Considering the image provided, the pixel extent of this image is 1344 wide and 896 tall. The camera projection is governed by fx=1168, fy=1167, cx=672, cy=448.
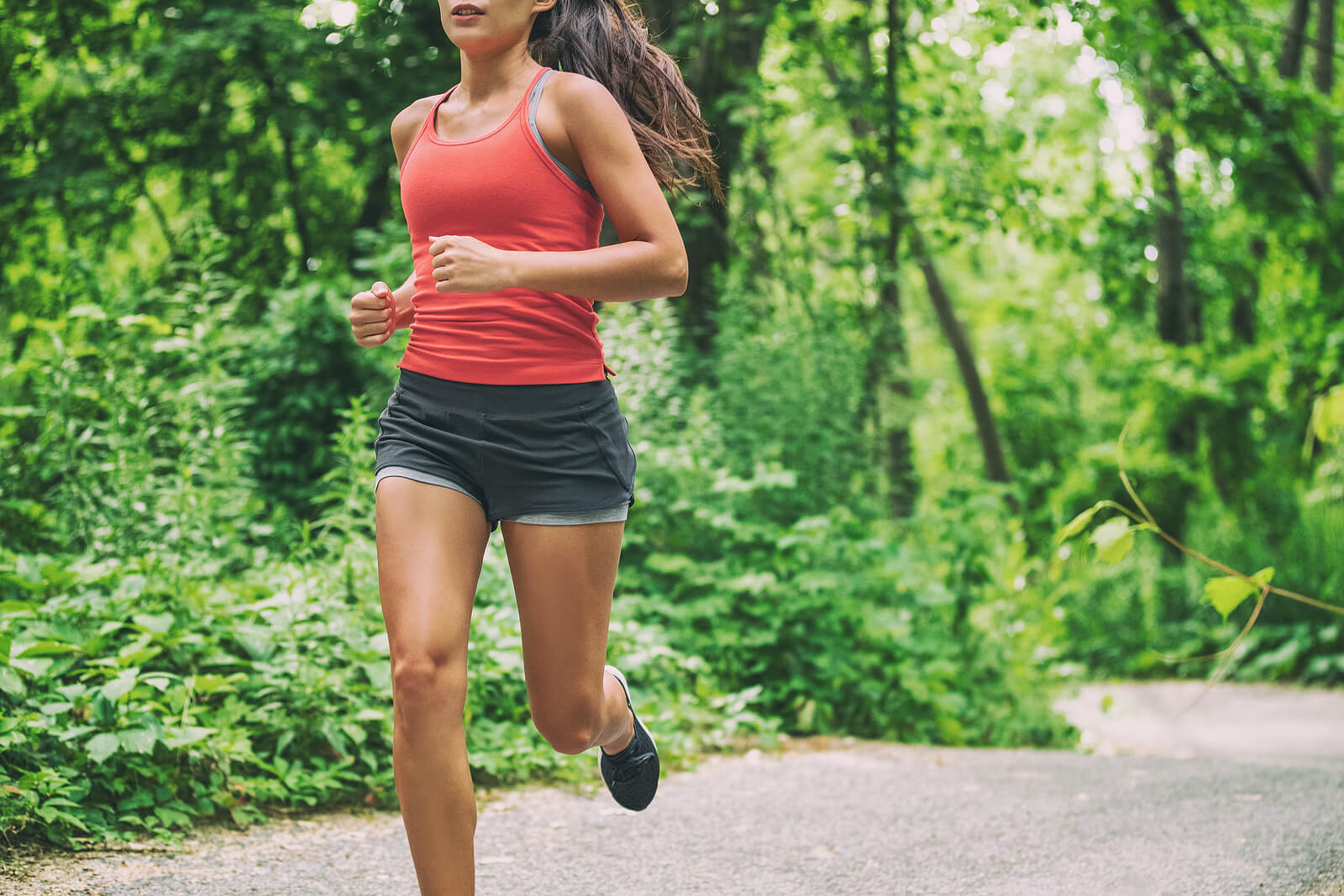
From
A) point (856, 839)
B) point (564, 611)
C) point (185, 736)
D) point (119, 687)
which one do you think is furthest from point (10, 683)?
point (856, 839)

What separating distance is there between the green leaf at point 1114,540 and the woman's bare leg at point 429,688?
4.93 feet

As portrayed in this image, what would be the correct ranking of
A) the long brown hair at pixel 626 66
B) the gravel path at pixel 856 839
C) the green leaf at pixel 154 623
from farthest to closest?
the green leaf at pixel 154 623 < the gravel path at pixel 856 839 < the long brown hair at pixel 626 66

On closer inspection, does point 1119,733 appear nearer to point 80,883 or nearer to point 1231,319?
point 80,883

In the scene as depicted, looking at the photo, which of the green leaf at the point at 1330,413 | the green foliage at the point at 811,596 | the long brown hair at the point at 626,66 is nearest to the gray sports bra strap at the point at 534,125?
the long brown hair at the point at 626,66

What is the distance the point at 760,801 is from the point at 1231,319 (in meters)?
14.5

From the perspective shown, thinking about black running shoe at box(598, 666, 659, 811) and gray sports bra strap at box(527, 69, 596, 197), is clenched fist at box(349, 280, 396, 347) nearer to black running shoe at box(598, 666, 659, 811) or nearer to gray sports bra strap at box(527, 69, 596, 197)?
gray sports bra strap at box(527, 69, 596, 197)

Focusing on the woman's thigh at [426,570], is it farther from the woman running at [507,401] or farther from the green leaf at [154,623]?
the green leaf at [154,623]

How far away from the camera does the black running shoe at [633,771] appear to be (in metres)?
3.00

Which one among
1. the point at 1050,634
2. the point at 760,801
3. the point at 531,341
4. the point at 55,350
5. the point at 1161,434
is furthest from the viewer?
the point at 1161,434

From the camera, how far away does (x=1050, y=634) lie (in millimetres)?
7027

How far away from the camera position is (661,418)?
6.37 meters

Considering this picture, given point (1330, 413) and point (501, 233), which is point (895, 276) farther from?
point (501, 233)

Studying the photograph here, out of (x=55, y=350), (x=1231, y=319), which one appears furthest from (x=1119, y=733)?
(x=1231, y=319)

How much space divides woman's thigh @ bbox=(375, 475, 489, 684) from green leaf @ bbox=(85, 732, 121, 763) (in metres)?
1.45
